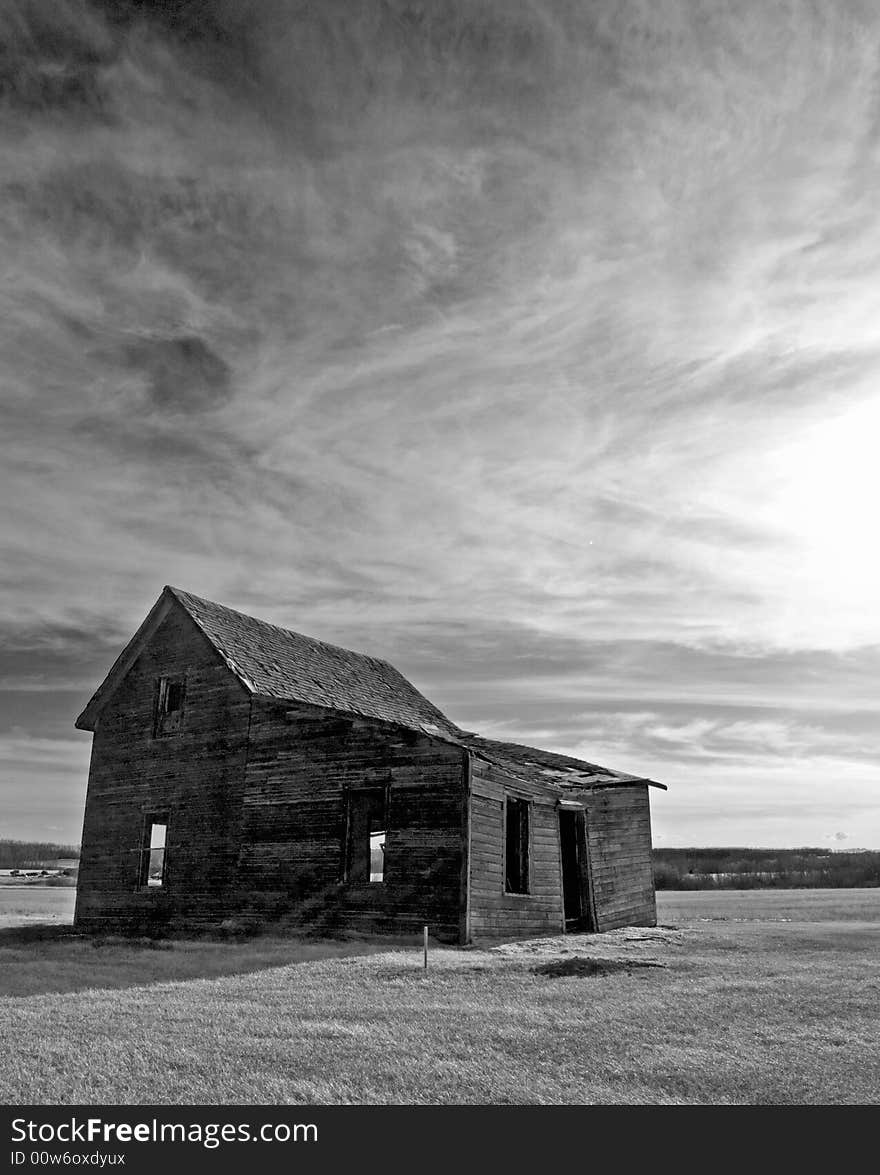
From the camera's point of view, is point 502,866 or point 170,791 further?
point 170,791

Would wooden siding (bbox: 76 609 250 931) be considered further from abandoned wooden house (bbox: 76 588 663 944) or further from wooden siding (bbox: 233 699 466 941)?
wooden siding (bbox: 233 699 466 941)

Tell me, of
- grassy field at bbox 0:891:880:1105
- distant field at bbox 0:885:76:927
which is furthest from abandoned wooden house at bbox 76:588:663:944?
distant field at bbox 0:885:76:927

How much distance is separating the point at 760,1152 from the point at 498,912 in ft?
47.2

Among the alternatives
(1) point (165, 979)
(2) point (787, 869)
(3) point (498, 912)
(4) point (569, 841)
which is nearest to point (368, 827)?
(3) point (498, 912)

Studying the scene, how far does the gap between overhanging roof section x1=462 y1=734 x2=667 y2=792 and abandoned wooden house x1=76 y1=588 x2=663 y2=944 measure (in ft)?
0.33

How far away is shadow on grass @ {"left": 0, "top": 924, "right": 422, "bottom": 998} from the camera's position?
1328 cm

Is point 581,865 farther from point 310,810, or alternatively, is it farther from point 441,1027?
point 441,1027

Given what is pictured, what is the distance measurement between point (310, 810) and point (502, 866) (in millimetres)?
4424

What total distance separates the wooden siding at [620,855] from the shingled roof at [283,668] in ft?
16.1

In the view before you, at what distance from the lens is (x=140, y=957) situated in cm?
1675

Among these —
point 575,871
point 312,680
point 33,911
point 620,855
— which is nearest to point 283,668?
point 312,680

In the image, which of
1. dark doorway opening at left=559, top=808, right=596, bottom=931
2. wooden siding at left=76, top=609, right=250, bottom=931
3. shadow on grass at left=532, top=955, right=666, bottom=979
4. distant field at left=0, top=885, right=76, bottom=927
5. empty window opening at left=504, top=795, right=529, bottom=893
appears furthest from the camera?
distant field at left=0, top=885, right=76, bottom=927

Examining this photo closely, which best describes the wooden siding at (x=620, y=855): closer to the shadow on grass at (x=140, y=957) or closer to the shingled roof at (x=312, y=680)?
the shingled roof at (x=312, y=680)

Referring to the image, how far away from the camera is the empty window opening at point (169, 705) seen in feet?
78.6
